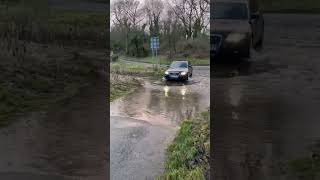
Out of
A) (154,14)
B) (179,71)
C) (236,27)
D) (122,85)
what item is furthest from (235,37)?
(122,85)

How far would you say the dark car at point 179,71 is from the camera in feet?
19.0

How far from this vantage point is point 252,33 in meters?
4.70

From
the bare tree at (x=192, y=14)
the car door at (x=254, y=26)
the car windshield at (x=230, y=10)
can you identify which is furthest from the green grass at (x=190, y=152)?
the car windshield at (x=230, y=10)

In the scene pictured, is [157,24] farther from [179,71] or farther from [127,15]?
[179,71]

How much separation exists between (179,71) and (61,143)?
161 centimetres

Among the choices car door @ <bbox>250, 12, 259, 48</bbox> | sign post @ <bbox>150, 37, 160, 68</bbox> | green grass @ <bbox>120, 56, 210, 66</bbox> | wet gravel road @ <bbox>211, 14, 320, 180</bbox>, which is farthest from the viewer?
sign post @ <bbox>150, 37, 160, 68</bbox>

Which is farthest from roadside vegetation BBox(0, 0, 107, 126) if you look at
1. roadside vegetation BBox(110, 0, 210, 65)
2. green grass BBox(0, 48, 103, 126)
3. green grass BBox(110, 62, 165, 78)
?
green grass BBox(110, 62, 165, 78)

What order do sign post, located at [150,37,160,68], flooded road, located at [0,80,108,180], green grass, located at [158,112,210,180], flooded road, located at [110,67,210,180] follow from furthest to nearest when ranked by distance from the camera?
sign post, located at [150,37,160,68], flooded road, located at [110,67,210,180], green grass, located at [158,112,210,180], flooded road, located at [0,80,108,180]

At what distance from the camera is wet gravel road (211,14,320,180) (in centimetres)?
449

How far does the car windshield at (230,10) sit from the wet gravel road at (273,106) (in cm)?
24

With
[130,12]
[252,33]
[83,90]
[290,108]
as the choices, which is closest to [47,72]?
[83,90]

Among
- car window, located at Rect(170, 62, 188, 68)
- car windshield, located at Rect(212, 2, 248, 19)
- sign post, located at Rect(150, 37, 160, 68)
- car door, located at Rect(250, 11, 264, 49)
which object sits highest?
car windshield, located at Rect(212, 2, 248, 19)

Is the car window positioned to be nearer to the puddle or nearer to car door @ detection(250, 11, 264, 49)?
the puddle

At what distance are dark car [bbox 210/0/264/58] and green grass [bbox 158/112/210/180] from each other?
115 cm
